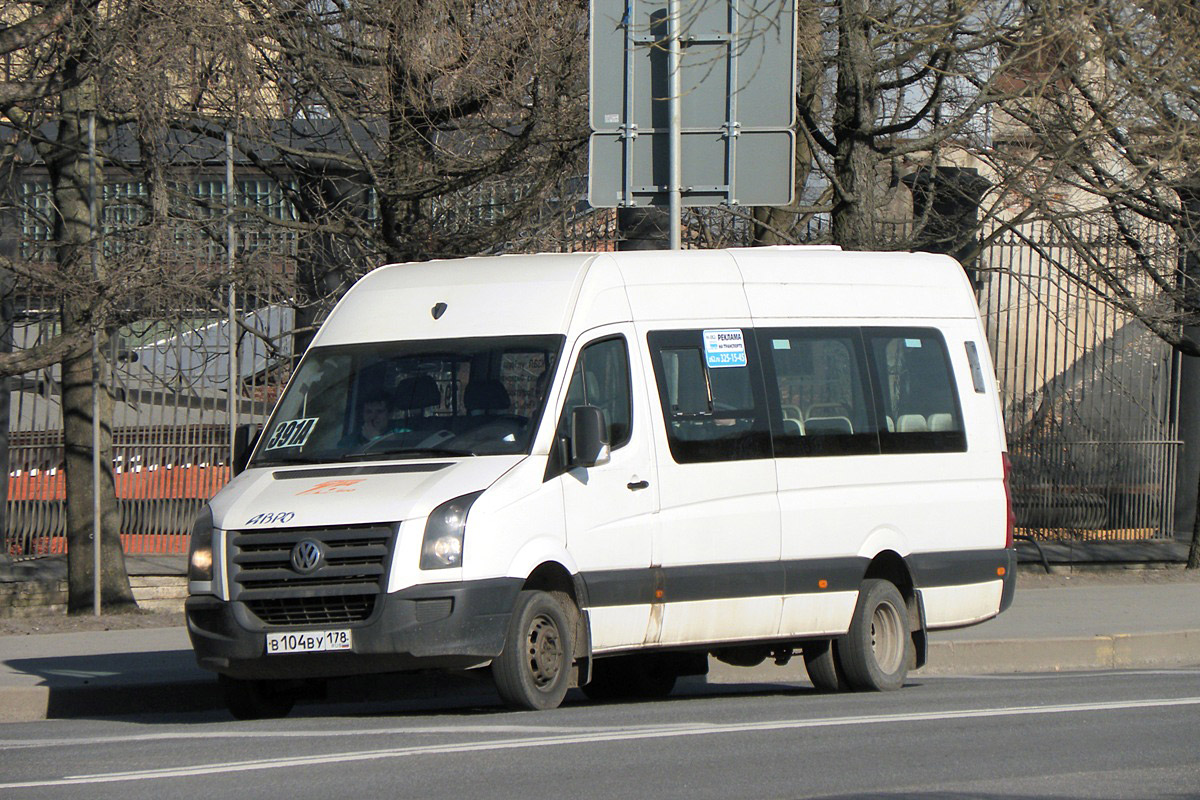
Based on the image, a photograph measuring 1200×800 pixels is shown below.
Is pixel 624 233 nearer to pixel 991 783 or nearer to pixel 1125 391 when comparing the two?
pixel 1125 391

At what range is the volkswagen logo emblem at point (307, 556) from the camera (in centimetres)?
845

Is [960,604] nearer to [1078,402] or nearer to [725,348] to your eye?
[725,348]

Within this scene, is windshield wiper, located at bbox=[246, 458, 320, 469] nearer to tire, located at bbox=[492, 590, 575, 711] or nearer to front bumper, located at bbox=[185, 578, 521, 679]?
front bumper, located at bbox=[185, 578, 521, 679]

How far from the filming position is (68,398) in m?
15.4

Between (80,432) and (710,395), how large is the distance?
7.50m

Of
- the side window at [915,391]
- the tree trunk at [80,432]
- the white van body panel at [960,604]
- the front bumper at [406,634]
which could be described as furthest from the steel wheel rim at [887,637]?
the tree trunk at [80,432]

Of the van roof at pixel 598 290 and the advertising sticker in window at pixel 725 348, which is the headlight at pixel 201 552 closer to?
the van roof at pixel 598 290

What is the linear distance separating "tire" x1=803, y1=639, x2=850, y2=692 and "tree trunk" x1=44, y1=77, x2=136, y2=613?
6850mm

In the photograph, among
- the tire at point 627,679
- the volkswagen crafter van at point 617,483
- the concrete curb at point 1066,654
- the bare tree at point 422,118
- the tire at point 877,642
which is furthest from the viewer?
the bare tree at point 422,118

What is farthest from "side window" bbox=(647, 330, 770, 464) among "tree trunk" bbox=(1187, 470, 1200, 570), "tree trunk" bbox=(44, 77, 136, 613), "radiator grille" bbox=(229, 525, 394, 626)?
"tree trunk" bbox=(1187, 470, 1200, 570)

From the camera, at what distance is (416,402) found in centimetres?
935

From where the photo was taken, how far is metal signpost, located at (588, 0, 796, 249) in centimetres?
1240

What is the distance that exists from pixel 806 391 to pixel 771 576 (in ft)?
3.85

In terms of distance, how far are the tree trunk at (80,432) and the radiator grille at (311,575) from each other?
6.48 meters
